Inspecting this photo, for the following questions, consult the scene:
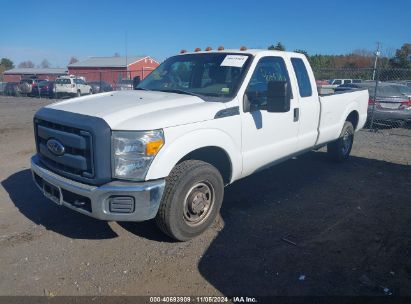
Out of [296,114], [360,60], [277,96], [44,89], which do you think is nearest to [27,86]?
[44,89]

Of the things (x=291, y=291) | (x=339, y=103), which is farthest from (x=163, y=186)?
(x=339, y=103)

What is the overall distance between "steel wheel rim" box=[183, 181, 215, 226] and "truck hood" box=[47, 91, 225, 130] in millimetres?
752

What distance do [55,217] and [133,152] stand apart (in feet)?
6.19

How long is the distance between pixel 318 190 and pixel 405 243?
1815 mm

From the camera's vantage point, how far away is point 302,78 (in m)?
5.37

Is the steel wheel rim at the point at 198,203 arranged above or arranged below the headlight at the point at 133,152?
below

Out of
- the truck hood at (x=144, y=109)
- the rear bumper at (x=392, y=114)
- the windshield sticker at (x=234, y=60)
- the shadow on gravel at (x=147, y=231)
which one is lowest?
the shadow on gravel at (x=147, y=231)

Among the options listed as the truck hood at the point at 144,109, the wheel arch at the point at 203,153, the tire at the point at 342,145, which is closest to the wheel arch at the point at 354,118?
the tire at the point at 342,145

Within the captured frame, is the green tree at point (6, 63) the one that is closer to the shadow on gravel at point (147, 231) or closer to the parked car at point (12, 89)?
the parked car at point (12, 89)

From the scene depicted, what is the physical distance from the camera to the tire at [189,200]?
353 cm

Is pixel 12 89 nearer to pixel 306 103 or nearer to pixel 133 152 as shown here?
pixel 306 103

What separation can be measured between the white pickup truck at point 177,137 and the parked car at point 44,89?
24957 millimetres

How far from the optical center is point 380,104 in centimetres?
1178

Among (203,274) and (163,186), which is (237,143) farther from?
(203,274)
